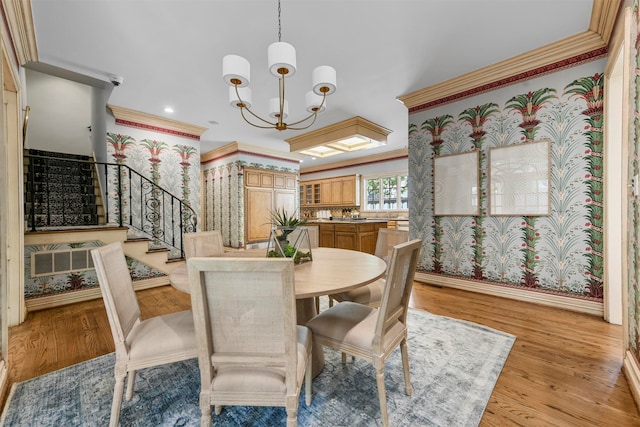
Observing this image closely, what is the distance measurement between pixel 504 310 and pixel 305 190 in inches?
302

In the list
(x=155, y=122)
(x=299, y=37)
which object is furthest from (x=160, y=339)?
(x=155, y=122)

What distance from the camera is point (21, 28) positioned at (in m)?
2.23

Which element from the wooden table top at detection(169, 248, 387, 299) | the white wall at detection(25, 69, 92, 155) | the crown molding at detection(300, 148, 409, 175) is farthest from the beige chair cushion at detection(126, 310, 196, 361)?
the crown molding at detection(300, 148, 409, 175)

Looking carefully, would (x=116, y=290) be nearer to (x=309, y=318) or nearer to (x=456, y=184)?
(x=309, y=318)

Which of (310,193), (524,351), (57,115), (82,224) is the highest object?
(57,115)

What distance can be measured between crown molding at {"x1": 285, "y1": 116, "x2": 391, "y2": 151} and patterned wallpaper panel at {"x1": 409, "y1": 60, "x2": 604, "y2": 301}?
115cm

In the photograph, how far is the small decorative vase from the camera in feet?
5.74

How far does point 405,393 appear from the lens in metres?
1.53

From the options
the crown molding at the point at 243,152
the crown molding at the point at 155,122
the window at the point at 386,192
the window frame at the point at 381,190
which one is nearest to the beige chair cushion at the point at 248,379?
the crown molding at the point at 155,122

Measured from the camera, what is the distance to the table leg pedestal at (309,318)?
169 cm

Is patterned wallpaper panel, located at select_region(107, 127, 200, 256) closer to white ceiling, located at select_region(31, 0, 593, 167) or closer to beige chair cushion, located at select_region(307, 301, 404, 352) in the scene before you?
white ceiling, located at select_region(31, 0, 593, 167)

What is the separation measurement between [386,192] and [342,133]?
345cm

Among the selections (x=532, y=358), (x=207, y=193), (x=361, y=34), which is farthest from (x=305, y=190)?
(x=532, y=358)

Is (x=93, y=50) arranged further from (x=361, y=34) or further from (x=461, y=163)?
(x=461, y=163)
